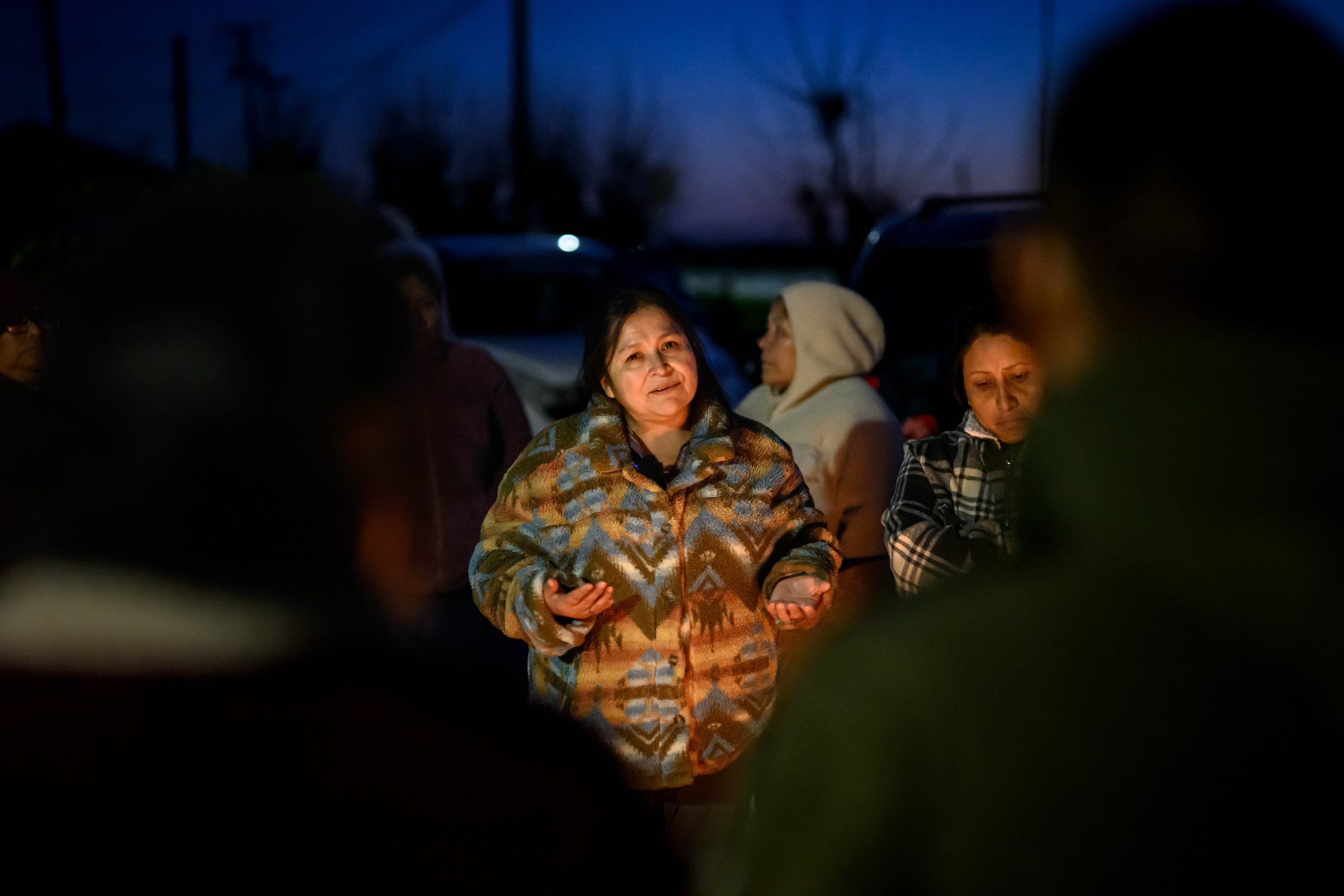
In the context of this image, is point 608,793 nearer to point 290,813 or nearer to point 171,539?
point 290,813

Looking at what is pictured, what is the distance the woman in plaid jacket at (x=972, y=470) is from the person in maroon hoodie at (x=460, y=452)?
1.71 meters

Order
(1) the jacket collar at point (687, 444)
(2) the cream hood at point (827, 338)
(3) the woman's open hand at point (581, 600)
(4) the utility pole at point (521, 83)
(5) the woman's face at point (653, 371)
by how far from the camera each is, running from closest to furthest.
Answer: (3) the woman's open hand at point (581, 600)
(1) the jacket collar at point (687, 444)
(5) the woman's face at point (653, 371)
(2) the cream hood at point (827, 338)
(4) the utility pole at point (521, 83)

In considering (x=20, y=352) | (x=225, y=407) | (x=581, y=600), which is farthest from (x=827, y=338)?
(x=225, y=407)

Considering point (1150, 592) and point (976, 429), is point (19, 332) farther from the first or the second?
point (1150, 592)

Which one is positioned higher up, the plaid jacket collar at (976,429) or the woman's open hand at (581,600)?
the plaid jacket collar at (976,429)

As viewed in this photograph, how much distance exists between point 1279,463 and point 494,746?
731 millimetres

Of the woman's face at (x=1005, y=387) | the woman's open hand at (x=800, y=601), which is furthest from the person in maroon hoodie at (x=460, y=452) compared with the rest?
the woman's face at (x=1005, y=387)

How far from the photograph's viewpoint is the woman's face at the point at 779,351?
4629 mm

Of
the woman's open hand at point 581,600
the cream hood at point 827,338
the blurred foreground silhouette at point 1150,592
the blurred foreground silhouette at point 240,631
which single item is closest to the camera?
the blurred foreground silhouette at point 1150,592

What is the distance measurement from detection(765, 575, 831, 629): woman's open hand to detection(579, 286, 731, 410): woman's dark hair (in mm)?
632

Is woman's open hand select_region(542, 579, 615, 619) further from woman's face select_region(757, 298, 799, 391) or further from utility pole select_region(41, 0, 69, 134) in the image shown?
utility pole select_region(41, 0, 69, 134)

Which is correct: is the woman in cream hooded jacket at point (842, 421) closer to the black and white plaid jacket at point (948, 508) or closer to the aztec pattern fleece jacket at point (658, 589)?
the black and white plaid jacket at point (948, 508)

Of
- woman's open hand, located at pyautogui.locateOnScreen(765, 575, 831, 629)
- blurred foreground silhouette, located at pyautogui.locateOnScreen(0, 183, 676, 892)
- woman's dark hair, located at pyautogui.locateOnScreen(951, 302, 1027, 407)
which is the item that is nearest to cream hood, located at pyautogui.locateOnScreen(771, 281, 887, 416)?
woman's dark hair, located at pyautogui.locateOnScreen(951, 302, 1027, 407)

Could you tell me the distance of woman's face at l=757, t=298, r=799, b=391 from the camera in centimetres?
463
